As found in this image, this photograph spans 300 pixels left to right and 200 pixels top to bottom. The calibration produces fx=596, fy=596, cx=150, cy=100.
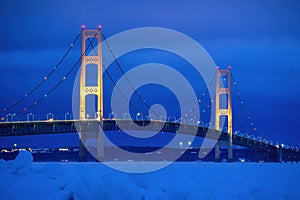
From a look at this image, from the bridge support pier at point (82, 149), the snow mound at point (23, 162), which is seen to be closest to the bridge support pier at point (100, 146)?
the bridge support pier at point (82, 149)

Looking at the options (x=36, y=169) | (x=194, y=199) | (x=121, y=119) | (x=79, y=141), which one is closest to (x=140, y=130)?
(x=121, y=119)

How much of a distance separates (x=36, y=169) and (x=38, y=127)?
30.9 m

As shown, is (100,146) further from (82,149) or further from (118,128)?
(118,128)

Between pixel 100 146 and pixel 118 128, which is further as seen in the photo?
pixel 118 128

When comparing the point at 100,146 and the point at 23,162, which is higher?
the point at 23,162

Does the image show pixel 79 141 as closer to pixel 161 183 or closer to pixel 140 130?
pixel 140 130

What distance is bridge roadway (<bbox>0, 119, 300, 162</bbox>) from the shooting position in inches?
1804

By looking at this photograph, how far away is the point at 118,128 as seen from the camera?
5200cm

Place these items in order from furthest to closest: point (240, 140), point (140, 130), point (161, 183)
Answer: point (240, 140), point (140, 130), point (161, 183)

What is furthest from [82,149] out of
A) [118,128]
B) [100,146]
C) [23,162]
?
[23,162]

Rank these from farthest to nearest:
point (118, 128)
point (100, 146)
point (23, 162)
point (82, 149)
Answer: point (118, 128)
point (82, 149)
point (100, 146)
point (23, 162)

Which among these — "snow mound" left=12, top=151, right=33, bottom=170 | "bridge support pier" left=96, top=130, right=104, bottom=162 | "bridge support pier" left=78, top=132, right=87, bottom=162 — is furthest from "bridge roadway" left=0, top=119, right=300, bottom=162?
"snow mound" left=12, top=151, right=33, bottom=170

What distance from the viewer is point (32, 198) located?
1201 centimetres

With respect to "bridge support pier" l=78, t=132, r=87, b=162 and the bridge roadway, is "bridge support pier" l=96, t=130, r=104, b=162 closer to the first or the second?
the bridge roadway
